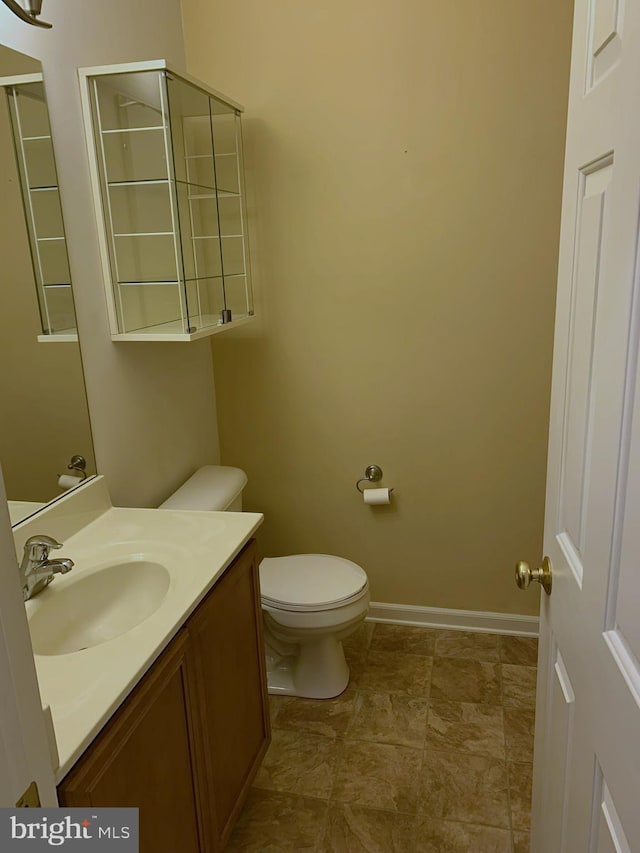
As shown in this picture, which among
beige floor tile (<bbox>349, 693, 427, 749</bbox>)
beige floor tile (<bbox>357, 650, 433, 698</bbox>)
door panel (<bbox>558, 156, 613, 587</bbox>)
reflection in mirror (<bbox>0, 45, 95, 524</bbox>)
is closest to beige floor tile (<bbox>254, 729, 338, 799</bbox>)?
beige floor tile (<bbox>349, 693, 427, 749</bbox>)

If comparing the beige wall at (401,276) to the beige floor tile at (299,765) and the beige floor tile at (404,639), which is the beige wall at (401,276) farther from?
the beige floor tile at (299,765)

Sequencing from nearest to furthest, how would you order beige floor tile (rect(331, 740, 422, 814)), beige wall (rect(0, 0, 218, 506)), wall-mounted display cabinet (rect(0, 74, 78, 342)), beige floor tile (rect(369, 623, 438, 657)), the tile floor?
wall-mounted display cabinet (rect(0, 74, 78, 342))
beige wall (rect(0, 0, 218, 506))
the tile floor
beige floor tile (rect(331, 740, 422, 814))
beige floor tile (rect(369, 623, 438, 657))

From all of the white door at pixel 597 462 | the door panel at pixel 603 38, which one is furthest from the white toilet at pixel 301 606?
the door panel at pixel 603 38

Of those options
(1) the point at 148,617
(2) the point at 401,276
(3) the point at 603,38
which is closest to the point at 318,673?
(1) the point at 148,617

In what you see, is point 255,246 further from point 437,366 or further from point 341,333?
point 437,366

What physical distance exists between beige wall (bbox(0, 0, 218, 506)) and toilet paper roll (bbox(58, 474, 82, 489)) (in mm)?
110

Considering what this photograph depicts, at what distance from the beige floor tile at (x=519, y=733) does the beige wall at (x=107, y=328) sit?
58.1 inches

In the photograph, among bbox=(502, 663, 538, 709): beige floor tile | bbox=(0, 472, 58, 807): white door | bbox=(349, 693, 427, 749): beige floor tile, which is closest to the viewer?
bbox=(0, 472, 58, 807): white door

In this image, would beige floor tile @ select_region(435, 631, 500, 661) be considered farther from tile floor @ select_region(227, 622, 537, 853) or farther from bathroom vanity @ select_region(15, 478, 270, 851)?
bathroom vanity @ select_region(15, 478, 270, 851)

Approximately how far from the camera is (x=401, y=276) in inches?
98.7

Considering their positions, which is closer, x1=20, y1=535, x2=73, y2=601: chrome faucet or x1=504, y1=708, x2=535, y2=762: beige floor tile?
x1=20, y1=535, x2=73, y2=601: chrome faucet

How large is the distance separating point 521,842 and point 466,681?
713 millimetres

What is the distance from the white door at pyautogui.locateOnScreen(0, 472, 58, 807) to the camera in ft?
2.05

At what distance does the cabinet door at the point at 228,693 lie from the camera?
5.01 ft
